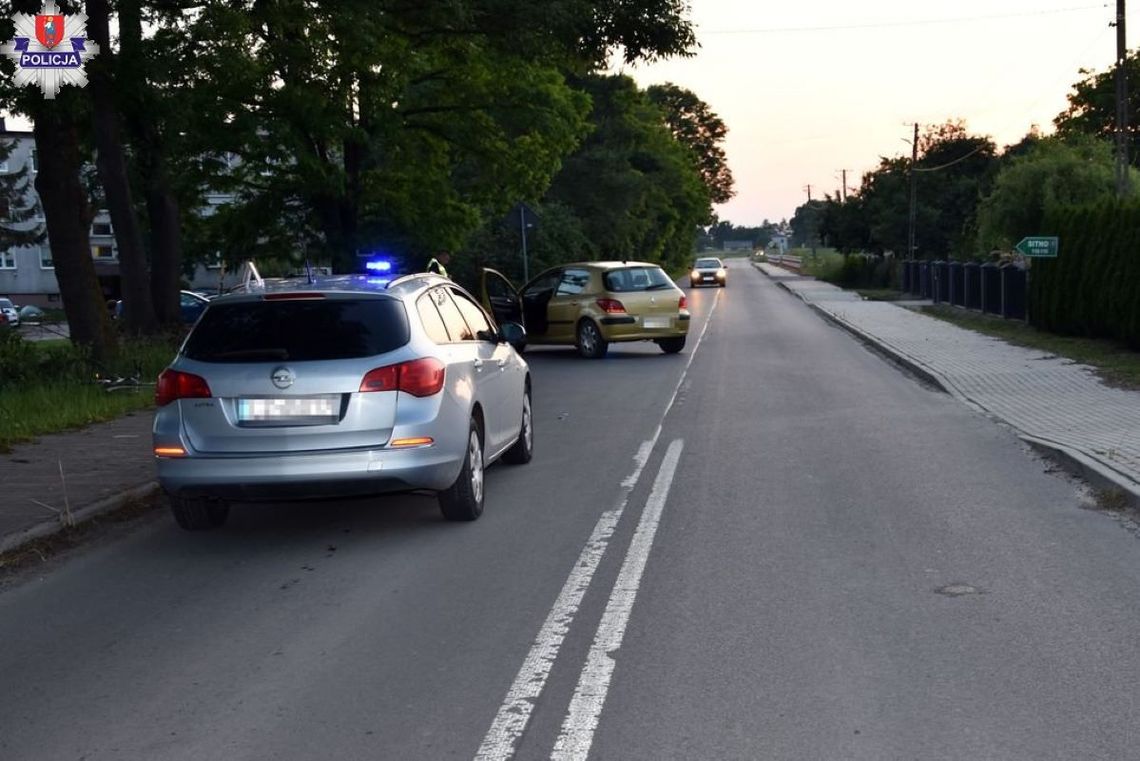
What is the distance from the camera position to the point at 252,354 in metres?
7.94

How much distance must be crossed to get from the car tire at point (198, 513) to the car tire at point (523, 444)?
8.89 feet

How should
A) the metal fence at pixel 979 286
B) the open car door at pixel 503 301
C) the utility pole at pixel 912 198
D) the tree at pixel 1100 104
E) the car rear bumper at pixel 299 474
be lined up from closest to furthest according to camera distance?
the car rear bumper at pixel 299 474 < the open car door at pixel 503 301 < the metal fence at pixel 979 286 < the utility pole at pixel 912 198 < the tree at pixel 1100 104

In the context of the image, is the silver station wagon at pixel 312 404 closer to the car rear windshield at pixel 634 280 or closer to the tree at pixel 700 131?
the car rear windshield at pixel 634 280

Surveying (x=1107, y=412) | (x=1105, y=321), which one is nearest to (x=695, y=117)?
(x=1105, y=321)

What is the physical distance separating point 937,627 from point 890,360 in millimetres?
16350

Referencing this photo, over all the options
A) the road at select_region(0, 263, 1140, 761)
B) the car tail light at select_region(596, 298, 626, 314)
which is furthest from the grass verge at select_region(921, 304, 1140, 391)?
the road at select_region(0, 263, 1140, 761)

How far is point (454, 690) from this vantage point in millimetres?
5113

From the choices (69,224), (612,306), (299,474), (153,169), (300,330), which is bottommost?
(299,474)

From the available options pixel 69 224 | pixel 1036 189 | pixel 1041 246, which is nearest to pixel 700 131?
pixel 1036 189

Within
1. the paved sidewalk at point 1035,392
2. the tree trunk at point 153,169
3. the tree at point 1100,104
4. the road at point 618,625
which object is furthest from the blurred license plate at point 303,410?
the tree at point 1100,104

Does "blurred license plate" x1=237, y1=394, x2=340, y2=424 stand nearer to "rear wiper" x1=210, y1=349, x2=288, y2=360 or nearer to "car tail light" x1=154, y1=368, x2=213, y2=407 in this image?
"rear wiper" x1=210, y1=349, x2=288, y2=360

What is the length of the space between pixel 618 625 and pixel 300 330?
3096 mm

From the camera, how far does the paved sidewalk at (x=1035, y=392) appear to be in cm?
1054

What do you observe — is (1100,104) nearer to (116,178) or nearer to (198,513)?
(116,178)
